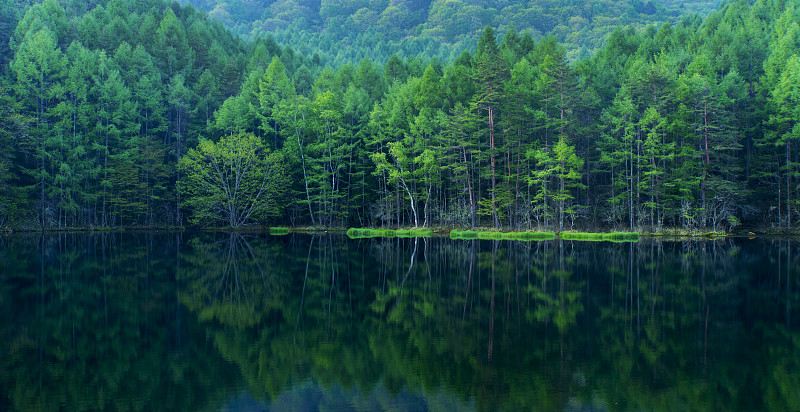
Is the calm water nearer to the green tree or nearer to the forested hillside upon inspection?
the green tree

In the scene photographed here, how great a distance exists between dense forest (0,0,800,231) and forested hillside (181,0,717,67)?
3870cm

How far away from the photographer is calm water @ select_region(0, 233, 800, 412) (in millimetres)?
8273

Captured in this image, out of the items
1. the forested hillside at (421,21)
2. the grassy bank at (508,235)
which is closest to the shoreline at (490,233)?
the grassy bank at (508,235)

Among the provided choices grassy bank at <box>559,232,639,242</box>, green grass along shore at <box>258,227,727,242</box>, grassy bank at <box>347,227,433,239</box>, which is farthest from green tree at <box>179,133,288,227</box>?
grassy bank at <box>559,232,639,242</box>

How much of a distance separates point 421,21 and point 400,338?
126406mm

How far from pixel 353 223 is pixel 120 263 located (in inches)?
1298

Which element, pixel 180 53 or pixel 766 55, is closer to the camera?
pixel 766 55

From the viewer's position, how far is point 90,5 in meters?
72.8

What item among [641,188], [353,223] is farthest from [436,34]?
[641,188]

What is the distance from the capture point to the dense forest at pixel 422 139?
144 feet

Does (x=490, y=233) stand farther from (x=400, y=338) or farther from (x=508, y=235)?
(x=400, y=338)

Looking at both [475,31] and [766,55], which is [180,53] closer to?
[766,55]

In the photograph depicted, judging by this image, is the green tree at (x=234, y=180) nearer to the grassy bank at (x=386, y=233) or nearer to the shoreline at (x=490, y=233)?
the shoreline at (x=490, y=233)

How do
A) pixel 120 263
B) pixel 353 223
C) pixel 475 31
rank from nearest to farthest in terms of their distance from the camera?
pixel 120 263 < pixel 353 223 < pixel 475 31
